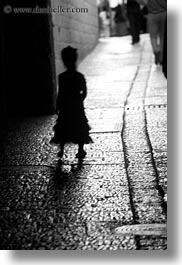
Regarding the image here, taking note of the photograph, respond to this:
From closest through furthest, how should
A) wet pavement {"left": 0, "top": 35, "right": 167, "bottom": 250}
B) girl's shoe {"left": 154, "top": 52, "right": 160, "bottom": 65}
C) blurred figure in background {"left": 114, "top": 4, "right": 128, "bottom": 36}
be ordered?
wet pavement {"left": 0, "top": 35, "right": 167, "bottom": 250} → blurred figure in background {"left": 114, "top": 4, "right": 128, "bottom": 36} → girl's shoe {"left": 154, "top": 52, "right": 160, "bottom": 65}

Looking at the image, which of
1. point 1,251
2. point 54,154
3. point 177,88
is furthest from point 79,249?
point 177,88

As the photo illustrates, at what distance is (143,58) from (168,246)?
4.29 ft

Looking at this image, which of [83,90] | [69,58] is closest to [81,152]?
[83,90]

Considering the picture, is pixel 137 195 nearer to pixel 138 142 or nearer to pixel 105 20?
pixel 138 142

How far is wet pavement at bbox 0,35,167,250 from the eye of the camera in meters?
2.10

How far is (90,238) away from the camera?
2074 millimetres

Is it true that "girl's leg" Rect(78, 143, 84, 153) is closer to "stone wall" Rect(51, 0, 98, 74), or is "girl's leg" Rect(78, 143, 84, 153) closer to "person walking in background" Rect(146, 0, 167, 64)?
"stone wall" Rect(51, 0, 98, 74)

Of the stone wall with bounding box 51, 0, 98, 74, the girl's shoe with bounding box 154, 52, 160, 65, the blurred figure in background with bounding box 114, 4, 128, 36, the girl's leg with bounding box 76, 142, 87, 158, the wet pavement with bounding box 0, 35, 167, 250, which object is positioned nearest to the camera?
the wet pavement with bounding box 0, 35, 167, 250

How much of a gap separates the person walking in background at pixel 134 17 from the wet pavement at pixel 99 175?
91 mm

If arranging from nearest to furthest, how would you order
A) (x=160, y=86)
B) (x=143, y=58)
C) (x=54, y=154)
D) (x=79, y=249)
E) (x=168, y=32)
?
1. (x=79, y=249)
2. (x=168, y=32)
3. (x=54, y=154)
4. (x=160, y=86)
5. (x=143, y=58)

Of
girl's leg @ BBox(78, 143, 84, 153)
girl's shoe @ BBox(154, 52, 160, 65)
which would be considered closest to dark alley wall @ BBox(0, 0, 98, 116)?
girl's leg @ BBox(78, 143, 84, 153)

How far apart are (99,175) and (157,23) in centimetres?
Result: 100

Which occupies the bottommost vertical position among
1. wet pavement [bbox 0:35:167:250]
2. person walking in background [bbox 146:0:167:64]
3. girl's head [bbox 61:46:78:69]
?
wet pavement [bbox 0:35:167:250]

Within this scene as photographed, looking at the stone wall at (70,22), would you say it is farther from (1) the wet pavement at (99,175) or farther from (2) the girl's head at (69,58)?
(1) the wet pavement at (99,175)
